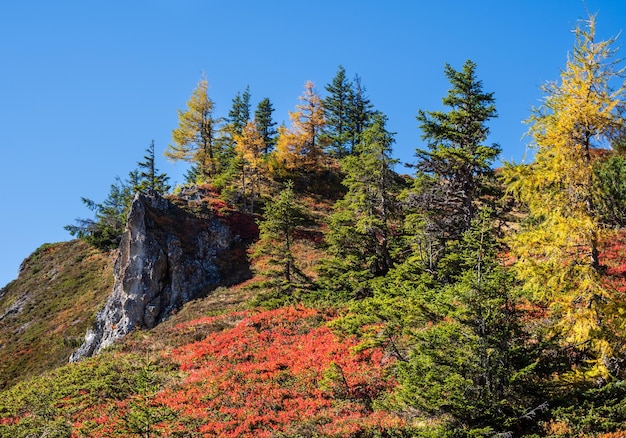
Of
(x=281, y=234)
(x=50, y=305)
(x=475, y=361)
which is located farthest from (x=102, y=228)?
(x=475, y=361)

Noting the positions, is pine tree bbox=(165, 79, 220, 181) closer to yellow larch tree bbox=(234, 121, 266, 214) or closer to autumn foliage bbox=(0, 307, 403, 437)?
yellow larch tree bbox=(234, 121, 266, 214)

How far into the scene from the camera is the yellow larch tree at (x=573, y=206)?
37.7 ft

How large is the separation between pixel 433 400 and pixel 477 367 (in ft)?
4.63

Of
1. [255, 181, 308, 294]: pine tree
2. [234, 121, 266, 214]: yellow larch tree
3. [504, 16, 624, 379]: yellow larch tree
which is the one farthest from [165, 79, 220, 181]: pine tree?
[504, 16, 624, 379]: yellow larch tree

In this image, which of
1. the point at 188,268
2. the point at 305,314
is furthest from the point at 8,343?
the point at 305,314

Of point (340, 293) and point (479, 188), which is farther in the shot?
point (340, 293)

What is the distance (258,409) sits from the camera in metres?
16.3

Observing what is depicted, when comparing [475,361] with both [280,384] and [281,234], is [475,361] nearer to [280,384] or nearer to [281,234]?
[280,384]

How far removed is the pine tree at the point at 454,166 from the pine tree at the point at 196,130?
3587 cm

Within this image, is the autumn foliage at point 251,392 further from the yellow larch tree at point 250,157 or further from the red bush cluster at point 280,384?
the yellow larch tree at point 250,157

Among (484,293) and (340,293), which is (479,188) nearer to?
(340,293)

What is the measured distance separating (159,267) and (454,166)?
2467 cm

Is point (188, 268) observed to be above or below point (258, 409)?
above

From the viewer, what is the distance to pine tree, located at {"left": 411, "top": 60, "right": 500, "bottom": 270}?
22.5 meters
